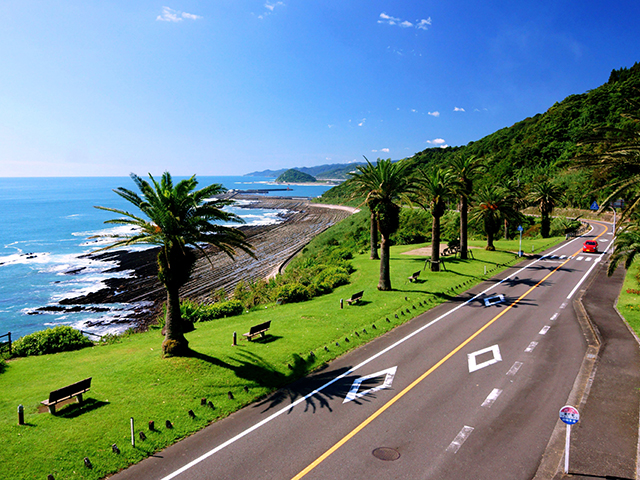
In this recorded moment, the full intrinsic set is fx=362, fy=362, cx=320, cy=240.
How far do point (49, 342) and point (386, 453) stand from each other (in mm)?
17354

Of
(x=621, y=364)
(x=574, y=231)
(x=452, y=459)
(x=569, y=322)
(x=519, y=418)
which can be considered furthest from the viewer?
(x=574, y=231)

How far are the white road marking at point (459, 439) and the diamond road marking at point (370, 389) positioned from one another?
3.23 m

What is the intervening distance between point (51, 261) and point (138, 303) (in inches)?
1291

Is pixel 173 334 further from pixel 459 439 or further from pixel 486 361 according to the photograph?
pixel 486 361

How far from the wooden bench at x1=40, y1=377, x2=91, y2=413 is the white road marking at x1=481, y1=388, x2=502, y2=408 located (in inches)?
508

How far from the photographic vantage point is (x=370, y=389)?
12969 millimetres

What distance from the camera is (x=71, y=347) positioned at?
18.3m

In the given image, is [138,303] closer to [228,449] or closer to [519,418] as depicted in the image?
[228,449]

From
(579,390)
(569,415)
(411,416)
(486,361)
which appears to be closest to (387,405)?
(411,416)

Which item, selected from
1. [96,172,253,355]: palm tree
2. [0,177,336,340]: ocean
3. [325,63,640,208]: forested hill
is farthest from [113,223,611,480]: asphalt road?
[325,63,640,208]: forested hill

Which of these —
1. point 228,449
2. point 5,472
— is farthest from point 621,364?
point 5,472

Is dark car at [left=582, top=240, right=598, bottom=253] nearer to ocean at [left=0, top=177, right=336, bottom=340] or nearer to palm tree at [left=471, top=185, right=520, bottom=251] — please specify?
palm tree at [left=471, top=185, right=520, bottom=251]

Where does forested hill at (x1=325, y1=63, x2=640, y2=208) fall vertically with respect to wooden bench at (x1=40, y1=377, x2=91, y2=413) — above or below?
above

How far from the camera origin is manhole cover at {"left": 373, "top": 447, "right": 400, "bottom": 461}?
30.6 ft
